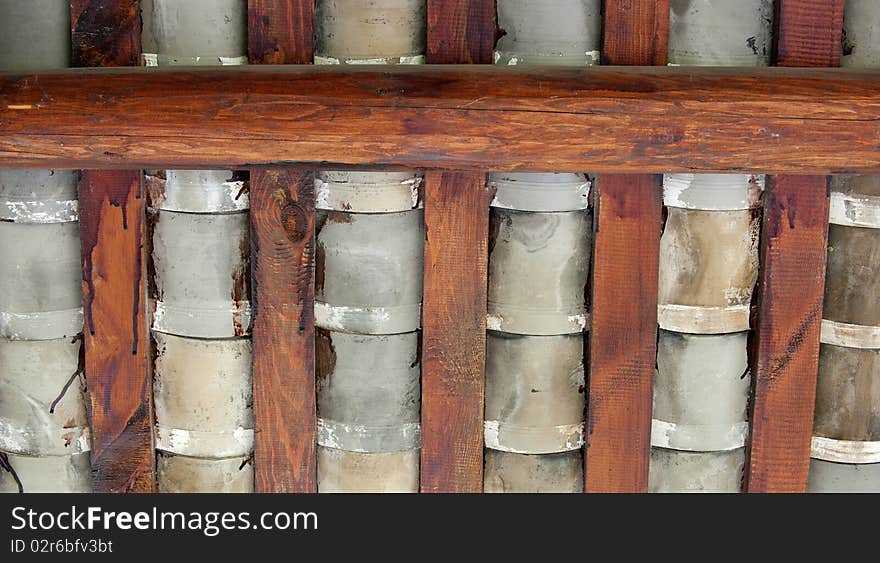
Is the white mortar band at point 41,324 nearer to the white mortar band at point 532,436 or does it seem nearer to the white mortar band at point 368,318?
the white mortar band at point 368,318

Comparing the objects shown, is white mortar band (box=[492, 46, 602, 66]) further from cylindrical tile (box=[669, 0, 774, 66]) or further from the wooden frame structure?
cylindrical tile (box=[669, 0, 774, 66])

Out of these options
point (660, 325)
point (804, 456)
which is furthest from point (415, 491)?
point (804, 456)

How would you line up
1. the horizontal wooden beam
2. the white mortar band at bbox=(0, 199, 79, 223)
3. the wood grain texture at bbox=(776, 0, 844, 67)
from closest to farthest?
the horizontal wooden beam < the wood grain texture at bbox=(776, 0, 844, 67) < the white mortar band at bbox=(0, 199, 79, 223)

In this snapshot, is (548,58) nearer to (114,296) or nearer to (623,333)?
(623,333)

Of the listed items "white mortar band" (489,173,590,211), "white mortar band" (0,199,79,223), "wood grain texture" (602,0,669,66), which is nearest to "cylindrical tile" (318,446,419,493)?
"white mortar band" (489,173,590,211)

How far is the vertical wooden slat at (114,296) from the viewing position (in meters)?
1.81

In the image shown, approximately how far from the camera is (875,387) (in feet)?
6.34

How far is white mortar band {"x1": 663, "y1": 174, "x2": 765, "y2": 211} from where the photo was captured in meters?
1.83

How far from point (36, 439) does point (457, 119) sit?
1.23m

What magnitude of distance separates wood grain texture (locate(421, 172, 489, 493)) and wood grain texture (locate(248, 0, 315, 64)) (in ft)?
1.25

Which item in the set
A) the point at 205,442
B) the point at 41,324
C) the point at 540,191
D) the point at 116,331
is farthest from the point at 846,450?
the point at 41,324

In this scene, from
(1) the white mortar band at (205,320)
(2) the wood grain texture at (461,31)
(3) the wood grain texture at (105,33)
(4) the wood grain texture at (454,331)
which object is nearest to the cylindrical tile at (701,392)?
(4) the wood grain texture at (454,331)

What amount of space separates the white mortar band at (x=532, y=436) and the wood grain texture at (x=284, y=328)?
1.33 ft

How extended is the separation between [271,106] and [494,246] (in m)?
0.57
